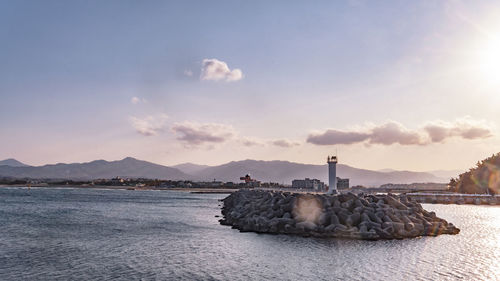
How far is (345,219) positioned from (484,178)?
3056 inches

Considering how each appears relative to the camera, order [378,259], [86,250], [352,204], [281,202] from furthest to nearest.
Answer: [281,202]
[352,204]
[86,250]
[378,259]

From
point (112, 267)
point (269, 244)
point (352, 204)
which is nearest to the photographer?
point (112, 267)

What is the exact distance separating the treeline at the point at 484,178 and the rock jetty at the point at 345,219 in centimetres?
6661

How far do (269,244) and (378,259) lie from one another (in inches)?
269

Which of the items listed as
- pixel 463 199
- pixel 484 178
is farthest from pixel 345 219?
pixel 484 178

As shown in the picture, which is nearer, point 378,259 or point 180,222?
point 378,259

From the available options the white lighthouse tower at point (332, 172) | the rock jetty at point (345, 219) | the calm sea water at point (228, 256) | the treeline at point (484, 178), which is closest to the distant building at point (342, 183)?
the treeline at point (484, 178)

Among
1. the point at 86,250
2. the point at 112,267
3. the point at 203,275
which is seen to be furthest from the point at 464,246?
the point at 86,250

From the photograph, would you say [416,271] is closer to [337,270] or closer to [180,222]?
[337,270]

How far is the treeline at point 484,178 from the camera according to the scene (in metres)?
85.8

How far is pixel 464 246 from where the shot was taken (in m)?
24.0

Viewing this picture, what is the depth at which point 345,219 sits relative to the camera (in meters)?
27.6

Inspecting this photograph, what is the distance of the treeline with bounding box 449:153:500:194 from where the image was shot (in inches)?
3378

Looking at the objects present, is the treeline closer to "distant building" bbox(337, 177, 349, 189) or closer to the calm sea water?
"distant building" bbox(337, 177, 349, 189)
